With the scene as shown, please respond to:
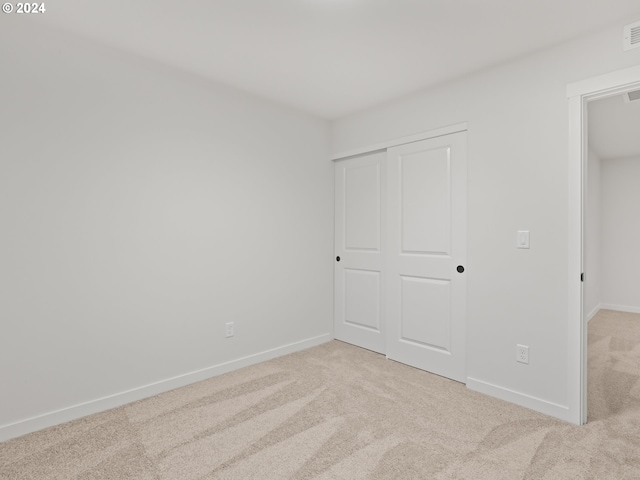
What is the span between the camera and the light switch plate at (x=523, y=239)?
230cm

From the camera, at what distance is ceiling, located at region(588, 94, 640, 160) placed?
331cm

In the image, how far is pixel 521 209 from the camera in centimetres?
233

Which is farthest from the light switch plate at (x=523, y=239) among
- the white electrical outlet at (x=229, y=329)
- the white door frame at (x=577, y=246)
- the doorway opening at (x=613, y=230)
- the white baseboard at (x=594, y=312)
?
the white baseboard at (x=594, y=312)

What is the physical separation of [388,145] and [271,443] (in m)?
2.52

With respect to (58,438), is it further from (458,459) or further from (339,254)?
(339,254)

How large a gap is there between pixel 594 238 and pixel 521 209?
13.0 ft

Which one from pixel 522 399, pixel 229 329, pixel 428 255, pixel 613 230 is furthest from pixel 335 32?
pixel 613 230

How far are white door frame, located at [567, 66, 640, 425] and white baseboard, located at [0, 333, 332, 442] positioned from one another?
86.6 inches

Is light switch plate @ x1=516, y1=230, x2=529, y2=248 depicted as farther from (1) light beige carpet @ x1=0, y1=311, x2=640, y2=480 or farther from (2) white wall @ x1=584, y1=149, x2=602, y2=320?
(2) white wall @ x1=584, y1=149, x2=602, y2=320

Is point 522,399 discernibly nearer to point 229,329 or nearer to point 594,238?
point 229,329

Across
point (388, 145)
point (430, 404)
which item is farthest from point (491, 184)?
point (430, 404)

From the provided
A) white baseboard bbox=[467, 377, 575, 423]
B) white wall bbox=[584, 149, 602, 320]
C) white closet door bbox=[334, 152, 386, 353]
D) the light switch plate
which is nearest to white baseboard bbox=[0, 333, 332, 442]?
white closet door bbox=[334, 152, 386, 353]

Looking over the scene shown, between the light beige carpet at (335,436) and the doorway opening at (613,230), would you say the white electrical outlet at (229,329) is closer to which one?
the light beige carpet at (335,436)

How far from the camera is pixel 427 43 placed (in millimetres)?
2195
